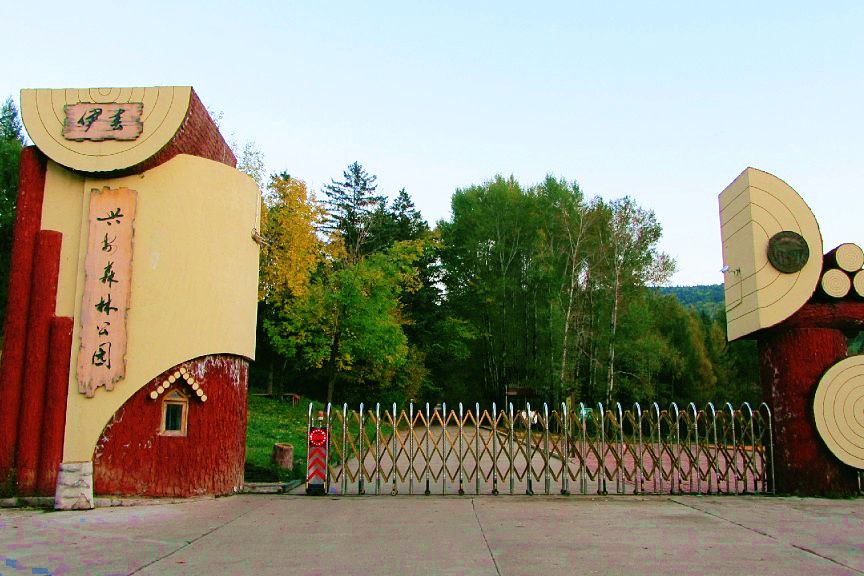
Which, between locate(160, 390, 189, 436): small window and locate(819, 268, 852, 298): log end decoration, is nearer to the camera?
locate(160, 390, 189, 436): small window

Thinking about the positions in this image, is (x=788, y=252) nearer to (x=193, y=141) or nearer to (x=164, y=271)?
(x=193, y=141)

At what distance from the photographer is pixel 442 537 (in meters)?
8.50

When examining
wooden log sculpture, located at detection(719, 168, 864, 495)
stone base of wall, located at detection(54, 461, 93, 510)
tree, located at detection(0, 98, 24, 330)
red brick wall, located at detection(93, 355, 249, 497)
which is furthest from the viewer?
tree, located at detection(0, 98, 24, 330)

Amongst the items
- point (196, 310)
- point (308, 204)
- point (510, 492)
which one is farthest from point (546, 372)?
point (196, 310)

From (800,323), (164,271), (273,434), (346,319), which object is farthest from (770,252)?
(346,319)

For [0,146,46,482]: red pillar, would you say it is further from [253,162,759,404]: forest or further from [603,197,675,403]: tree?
[603,197,675,403]: tree

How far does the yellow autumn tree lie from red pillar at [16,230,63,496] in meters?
15.2

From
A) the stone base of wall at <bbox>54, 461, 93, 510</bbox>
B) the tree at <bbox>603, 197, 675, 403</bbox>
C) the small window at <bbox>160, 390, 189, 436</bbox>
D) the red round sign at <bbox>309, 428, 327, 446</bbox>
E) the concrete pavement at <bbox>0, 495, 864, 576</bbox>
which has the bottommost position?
the concrete pavement at <bbox>0, 495, 864, 576</bbox>

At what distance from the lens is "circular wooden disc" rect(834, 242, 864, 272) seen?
1247 cm

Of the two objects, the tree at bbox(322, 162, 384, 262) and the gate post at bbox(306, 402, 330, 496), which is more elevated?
the tree at bbox(322, 162, 384, 262)

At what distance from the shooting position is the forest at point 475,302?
28.4m

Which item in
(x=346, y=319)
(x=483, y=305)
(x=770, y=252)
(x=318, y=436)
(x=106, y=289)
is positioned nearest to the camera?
(x=106, y=289)

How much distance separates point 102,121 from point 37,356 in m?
3.91

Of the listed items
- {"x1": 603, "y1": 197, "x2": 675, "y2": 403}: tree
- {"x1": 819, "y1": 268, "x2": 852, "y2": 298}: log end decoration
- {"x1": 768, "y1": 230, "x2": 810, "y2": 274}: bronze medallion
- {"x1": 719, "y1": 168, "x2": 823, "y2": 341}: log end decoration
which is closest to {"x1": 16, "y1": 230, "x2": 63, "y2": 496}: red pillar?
{"x1": 719, "y1": 168, "x2": 823, "y2": 341}: log end decoration
